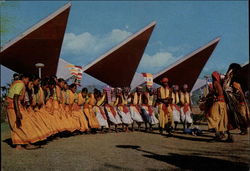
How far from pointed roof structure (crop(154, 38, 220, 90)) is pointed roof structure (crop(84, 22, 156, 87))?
2.93 m

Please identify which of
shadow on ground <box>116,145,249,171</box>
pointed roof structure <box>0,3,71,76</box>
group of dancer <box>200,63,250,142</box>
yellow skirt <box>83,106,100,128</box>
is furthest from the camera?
pointed roof structure <box>0,3,71,76</box>

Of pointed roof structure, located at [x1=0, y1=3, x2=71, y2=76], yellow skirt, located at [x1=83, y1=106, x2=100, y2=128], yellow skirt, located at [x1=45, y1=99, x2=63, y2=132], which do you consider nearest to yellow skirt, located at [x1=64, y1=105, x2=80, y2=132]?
yellow skirt, located at [x1=83, y1=106, x2=100, y2=128]

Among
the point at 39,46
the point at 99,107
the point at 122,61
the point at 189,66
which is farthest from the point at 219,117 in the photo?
the point at 122,61

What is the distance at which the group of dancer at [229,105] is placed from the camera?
7238mm

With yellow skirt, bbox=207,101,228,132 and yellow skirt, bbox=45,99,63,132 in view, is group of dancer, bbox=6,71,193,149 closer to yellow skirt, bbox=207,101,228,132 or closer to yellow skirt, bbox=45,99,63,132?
yellow skirt, bbox=45,99,63,132

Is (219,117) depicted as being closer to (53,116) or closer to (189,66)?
(53,116)

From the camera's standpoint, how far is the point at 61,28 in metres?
16.8

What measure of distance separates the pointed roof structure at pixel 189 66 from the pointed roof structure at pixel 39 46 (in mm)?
6293

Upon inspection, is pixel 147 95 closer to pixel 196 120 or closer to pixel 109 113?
pixel 109 113

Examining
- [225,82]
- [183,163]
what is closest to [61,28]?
[225,82]

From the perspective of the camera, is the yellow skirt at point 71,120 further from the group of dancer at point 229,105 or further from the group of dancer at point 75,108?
the group of dancer at point 229,105

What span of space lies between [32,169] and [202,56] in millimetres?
18180

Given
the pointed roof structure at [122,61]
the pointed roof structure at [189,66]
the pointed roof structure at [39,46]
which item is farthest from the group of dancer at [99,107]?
the pointed roof structure at [122,61]

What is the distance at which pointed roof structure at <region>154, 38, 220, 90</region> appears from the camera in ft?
63.8
